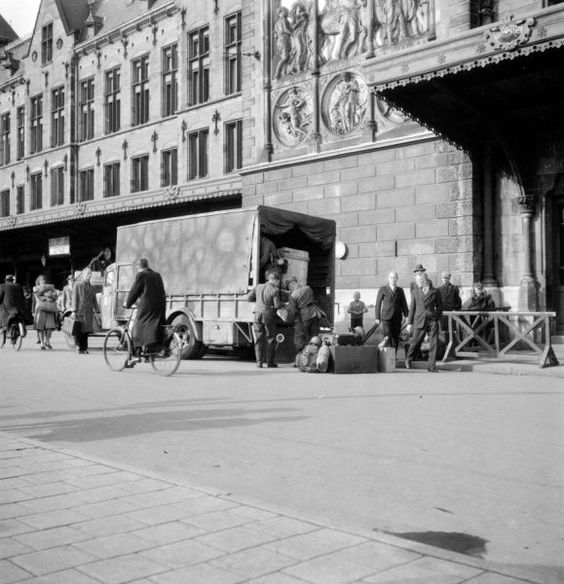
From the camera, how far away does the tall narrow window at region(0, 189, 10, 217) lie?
42.3 meters

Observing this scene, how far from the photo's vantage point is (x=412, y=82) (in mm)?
15172

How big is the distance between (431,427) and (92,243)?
29048 millimetres

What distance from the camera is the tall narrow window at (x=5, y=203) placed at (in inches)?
1667

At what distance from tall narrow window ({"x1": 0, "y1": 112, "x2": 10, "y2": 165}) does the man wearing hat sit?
26.3 metres

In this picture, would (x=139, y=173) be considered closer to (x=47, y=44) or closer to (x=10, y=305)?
(x=47, y=44)

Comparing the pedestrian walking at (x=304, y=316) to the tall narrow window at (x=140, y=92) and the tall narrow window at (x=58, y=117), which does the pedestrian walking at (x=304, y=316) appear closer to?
the tall narrow window at (x=140, y=92)

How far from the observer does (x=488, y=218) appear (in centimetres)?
1875

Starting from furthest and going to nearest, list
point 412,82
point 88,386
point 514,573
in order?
point 412,82 < point 88,386 < point 514,573

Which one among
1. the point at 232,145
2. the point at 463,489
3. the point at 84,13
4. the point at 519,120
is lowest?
the point at 463,489

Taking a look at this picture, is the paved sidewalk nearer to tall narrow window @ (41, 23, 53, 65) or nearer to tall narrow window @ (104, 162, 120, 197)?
tall narrow window @ (104, 162, 120, 197)

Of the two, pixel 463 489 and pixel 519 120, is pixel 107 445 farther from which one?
pixel 519 120

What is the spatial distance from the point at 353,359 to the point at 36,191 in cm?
3067

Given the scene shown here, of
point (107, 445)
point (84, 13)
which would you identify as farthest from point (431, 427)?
point (84, 13)

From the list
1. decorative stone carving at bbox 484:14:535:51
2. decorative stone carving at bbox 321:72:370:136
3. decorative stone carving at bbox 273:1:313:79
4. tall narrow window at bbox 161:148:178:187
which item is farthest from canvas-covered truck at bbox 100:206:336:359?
tall narrow window at bbox 161:148:178:187
